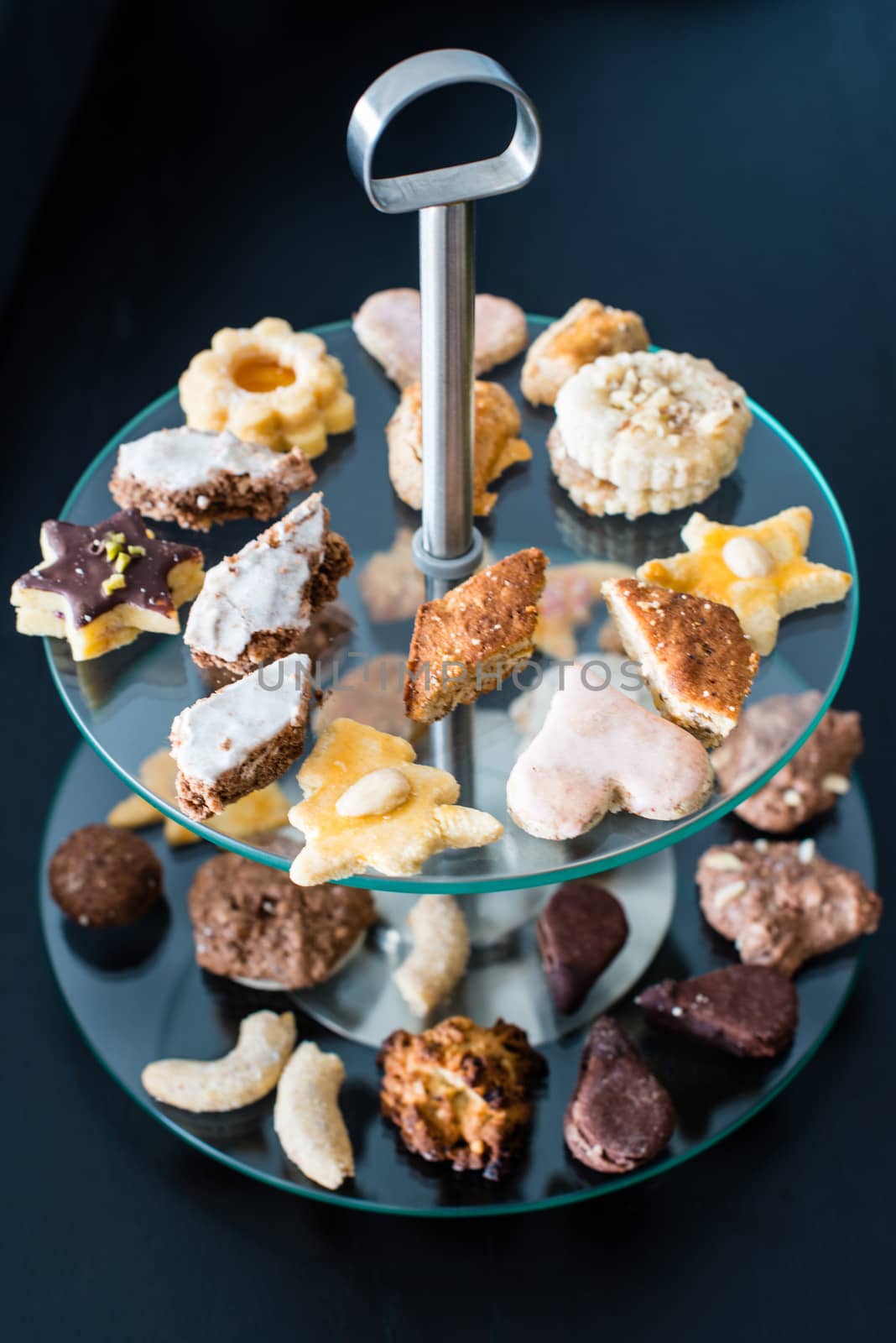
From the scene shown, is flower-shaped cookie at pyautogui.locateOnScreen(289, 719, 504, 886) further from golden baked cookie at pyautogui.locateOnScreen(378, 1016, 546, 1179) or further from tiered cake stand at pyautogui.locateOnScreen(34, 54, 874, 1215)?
golden baked cookie at pyautogui.locateOnScreen(378, 1016, 546, 1179)

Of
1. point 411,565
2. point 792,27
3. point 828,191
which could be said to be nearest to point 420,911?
point 411,565

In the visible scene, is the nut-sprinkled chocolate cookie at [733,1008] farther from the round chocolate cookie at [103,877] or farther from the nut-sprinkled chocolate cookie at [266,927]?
the round chocolate cookie at [103,877]

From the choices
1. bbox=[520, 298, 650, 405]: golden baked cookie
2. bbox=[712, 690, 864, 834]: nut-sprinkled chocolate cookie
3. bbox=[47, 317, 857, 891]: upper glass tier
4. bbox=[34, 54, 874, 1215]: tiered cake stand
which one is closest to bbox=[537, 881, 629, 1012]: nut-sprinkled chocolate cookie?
bbox=[34, 54, 874, 1215]: tiered cake stand

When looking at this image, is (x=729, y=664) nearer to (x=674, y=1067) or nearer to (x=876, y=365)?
(x=674, y=1067)

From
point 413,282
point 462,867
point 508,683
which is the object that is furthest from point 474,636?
point 413,282

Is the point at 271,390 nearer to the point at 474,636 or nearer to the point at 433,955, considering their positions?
the point at 474,636

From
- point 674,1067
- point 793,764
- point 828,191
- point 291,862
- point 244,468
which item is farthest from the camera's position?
point 828,191

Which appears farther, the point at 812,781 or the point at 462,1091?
the point at 812,781
